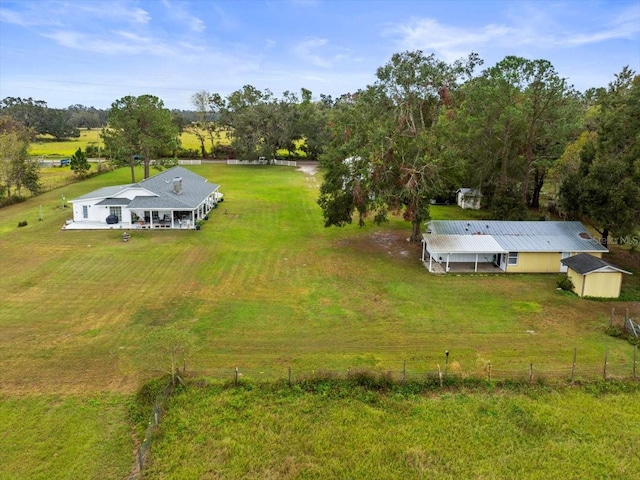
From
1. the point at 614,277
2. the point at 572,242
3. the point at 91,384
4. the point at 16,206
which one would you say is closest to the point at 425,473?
the point at 91,384

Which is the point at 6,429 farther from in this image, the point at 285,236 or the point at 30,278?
the point at 285,236

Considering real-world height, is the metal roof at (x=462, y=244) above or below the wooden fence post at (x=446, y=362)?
above

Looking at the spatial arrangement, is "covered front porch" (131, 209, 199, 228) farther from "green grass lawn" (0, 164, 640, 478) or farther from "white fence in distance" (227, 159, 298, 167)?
"white fence in distance" (227, 159, 298, 167)

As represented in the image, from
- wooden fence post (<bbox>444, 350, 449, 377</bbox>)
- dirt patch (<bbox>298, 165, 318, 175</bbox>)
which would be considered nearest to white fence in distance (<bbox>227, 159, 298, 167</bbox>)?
dirt patch (<bbox>298, 165, 318, 175</bbox>)

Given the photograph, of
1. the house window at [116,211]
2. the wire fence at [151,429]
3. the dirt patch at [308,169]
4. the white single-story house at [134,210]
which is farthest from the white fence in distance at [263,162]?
the wire fence at [151,429]

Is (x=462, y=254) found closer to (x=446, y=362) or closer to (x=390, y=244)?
(x=390, y=244)

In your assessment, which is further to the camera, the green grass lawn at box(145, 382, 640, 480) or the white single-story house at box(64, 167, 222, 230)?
the white single-story house at box(64, 167, 222, 230)

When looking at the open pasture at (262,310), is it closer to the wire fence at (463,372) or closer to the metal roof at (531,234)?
the wire fence at (463,372)

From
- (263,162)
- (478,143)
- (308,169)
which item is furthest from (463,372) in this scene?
(263,162)
